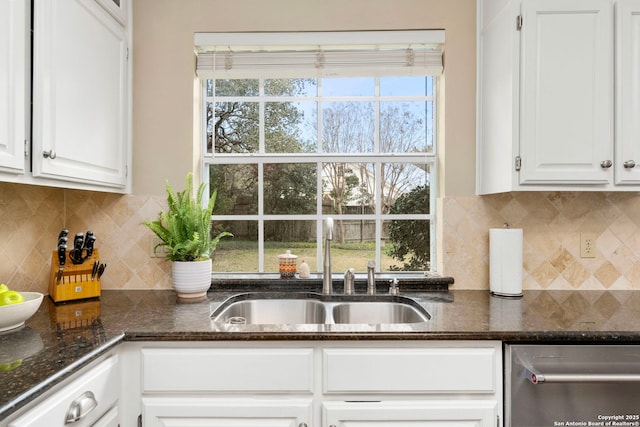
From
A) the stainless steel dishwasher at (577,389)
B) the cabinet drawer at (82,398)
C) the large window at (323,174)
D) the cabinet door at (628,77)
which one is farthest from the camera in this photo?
the large window at (323,174)

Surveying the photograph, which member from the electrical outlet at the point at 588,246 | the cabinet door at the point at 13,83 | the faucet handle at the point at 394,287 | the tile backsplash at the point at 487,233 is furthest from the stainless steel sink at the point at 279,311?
the electrical outlet at the point at 588,246

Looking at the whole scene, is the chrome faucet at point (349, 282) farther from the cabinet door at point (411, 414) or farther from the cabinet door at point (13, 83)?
the cabinet door at point (13, 83)

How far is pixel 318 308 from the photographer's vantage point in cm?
177

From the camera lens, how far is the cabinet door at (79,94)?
1.27 meters

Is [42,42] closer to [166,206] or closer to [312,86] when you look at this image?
[166,206]

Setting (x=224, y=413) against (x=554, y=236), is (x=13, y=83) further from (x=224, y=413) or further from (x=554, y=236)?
(x=554, y=236)

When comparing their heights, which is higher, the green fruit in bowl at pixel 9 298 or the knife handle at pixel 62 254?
the knife handle at pixel 62 254

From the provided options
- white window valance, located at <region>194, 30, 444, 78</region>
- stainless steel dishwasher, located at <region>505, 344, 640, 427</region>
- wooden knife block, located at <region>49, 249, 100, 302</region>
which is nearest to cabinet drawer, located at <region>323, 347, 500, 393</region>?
stainless steel dishwasher, located at <region>505, 344, 640, 427</region>

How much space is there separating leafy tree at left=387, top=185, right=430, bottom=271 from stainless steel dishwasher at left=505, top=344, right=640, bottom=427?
848mm

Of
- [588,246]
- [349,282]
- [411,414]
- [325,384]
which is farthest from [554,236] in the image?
[325,384]

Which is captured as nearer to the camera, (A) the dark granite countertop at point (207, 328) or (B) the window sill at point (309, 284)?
(A) the dark granite countertop at point (207, 328)

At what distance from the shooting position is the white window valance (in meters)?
1.91

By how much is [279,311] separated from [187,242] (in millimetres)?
554

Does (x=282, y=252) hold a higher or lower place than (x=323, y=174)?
lower
